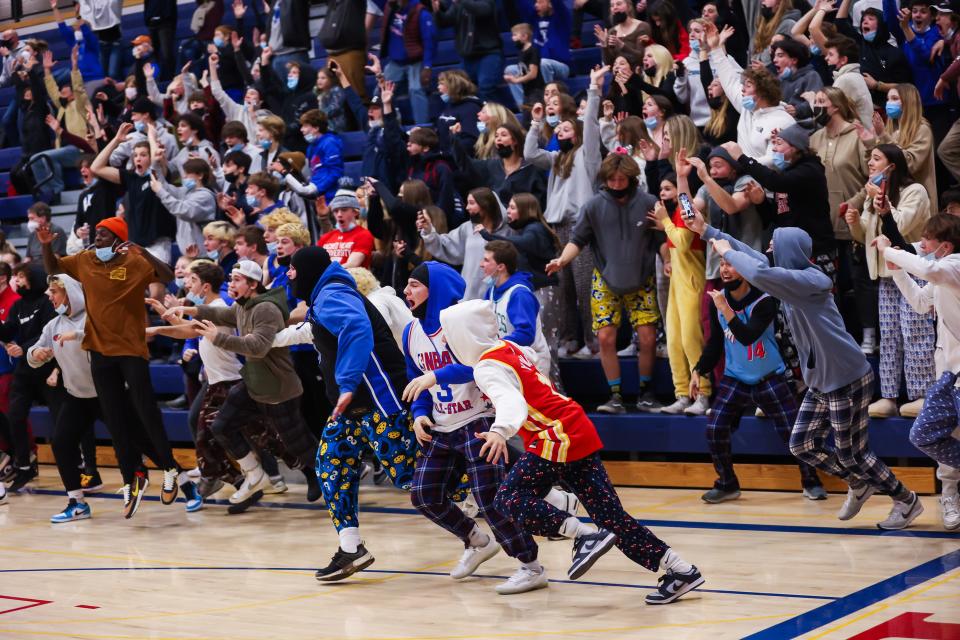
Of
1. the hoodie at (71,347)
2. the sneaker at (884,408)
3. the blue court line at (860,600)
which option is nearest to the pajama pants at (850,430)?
the blue court line at (860,600)

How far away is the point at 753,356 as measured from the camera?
7.62 m

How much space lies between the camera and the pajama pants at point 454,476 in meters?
5.92

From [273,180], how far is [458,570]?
16.8 feet

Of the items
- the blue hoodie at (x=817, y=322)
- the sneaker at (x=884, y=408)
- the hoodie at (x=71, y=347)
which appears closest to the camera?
the blue hoodie at (x=817, y=322)

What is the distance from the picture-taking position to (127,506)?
854 cm

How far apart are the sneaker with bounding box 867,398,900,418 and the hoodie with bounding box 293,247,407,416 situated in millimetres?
3170

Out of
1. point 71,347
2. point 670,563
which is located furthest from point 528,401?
point 71,347

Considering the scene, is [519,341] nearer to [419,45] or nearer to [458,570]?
[458,570]

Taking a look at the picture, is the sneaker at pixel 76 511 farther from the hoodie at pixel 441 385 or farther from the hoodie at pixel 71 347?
the hoodie at pixel 441 385

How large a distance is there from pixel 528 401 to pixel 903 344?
10.8 ft

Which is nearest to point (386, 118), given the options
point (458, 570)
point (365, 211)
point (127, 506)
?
point (365, 211)

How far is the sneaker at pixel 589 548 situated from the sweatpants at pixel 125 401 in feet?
12.9

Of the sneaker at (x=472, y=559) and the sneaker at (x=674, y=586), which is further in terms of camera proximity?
the sneaker at (x=472, y=559)

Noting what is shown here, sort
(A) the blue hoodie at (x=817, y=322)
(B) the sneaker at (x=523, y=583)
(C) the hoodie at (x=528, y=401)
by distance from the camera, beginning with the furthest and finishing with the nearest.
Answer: (A) the blue hoodie at (x=817, y=322), (B) the sneaker at (x=523, y=583), (C) the hoodie at (x=528, y=401)
